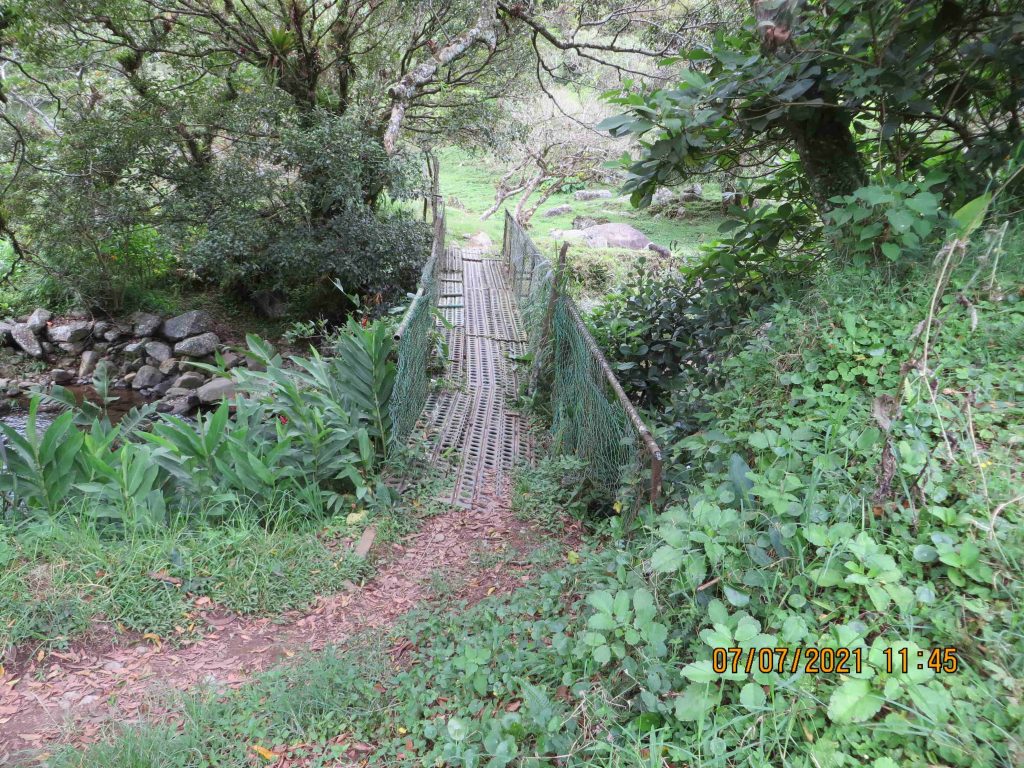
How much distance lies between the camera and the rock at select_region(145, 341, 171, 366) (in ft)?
30.3

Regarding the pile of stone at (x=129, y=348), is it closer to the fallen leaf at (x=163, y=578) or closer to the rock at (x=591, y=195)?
the fallen leaf at (x=163, y=578)

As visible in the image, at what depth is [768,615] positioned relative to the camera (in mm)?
1467

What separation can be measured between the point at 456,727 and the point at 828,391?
1.65 m

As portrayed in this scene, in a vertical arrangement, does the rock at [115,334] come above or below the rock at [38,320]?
below

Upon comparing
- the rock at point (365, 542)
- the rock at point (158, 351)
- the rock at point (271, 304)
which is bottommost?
the rock at point (365, 542)

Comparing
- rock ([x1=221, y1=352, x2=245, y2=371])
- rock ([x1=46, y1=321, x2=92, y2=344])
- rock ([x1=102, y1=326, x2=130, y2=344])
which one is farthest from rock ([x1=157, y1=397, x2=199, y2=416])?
rock ([x1=46, y1=321, x2=92, y2=344])

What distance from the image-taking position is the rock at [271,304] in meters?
10.2

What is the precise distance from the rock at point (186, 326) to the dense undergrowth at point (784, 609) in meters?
8.79

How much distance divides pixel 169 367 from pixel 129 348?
0.89 m

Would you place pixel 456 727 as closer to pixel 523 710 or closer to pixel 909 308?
pixel 523 710

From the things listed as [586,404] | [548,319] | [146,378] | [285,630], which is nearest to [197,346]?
[146,378]

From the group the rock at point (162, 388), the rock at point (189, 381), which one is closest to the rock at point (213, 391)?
the rock at point (189, 381)

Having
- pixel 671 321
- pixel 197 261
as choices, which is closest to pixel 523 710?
pixel 671 321

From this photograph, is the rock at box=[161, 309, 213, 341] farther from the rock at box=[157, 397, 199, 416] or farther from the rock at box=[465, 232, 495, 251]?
the rock at box=[465, 232, 495, 251]
